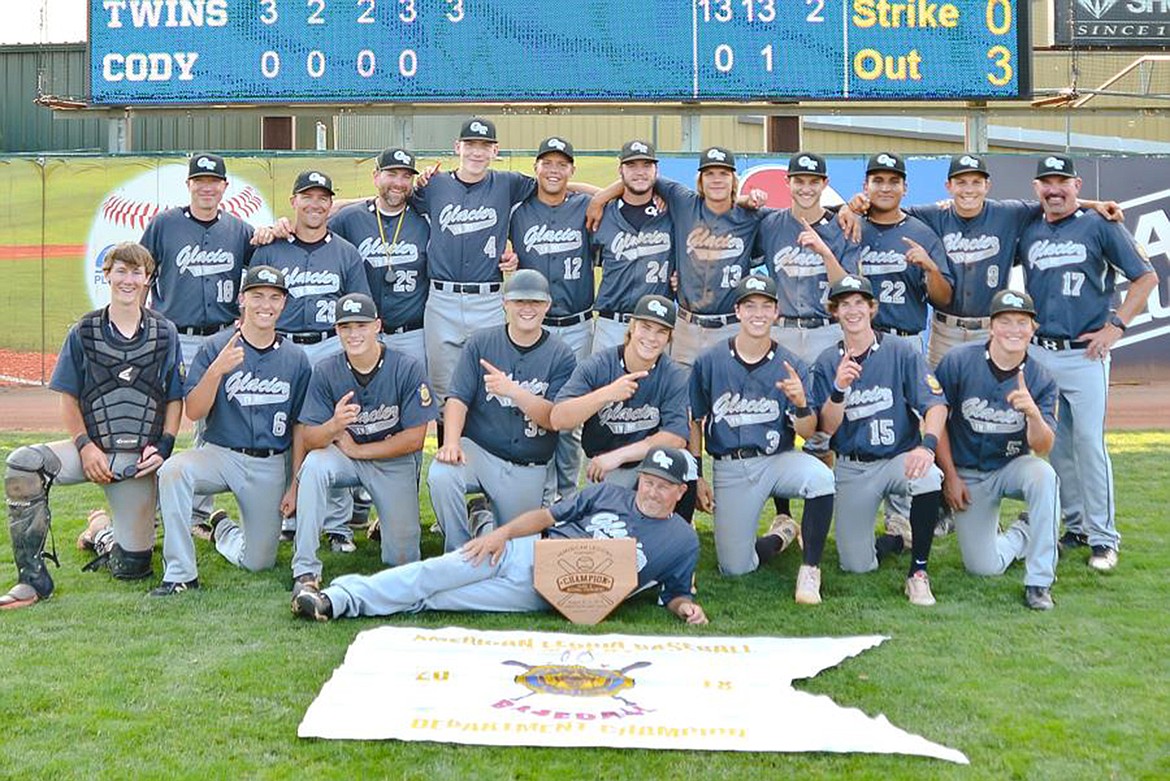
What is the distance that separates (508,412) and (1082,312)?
2969mm

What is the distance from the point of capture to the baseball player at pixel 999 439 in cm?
530

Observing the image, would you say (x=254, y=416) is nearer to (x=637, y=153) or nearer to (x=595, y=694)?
(x=637, y=153)

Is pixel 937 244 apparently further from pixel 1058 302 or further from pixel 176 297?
pixel 176 297

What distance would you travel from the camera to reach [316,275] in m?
6.23

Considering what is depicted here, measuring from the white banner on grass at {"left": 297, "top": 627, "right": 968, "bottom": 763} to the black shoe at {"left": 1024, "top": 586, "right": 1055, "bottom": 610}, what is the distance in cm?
99

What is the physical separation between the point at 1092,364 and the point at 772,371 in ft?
5.72

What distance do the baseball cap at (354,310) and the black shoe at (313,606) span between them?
131cm

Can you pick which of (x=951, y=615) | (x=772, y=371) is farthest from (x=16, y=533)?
(x=951, y=615)

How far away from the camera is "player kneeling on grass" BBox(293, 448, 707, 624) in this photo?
191 inches

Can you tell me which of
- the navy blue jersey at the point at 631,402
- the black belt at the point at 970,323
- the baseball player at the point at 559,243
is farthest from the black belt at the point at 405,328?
the black belt at the point at 970,323

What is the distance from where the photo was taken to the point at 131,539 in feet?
18.0

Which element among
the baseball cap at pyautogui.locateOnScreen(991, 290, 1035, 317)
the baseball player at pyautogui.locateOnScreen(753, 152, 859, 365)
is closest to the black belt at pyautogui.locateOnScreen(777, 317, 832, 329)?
the baseball player at pyautogui.locateOnScreen(753, 152, 859, 365)

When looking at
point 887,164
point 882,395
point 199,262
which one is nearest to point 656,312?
point 882,395

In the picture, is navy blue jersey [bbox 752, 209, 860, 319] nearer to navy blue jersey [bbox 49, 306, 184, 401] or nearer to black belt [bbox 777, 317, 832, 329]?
black belt [bbox 777, 317, 832, 329]
